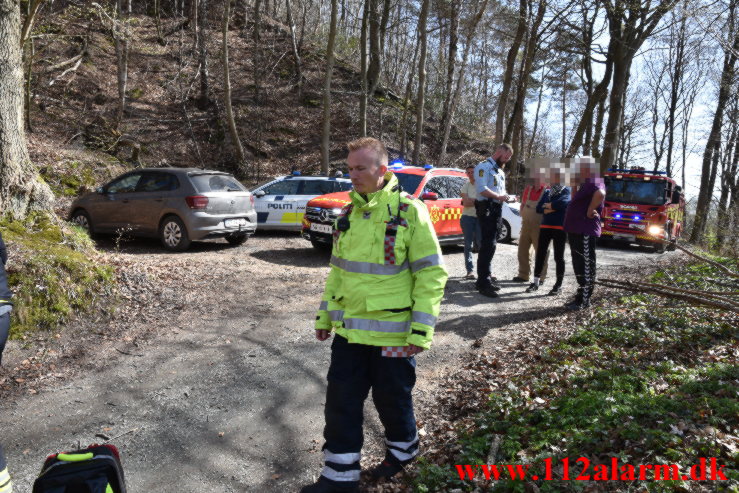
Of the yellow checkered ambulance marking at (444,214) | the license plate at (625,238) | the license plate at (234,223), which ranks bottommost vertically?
the license plate at (625,238)

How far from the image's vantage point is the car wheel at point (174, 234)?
31.2 feet

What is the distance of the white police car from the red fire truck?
8.78m

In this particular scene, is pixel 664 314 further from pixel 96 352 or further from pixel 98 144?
pixel 98 144

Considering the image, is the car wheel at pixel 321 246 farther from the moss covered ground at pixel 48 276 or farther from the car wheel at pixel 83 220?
the car wheel at pixel 83 220

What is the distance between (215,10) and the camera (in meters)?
29.2

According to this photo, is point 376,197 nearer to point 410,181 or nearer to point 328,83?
point 410,181

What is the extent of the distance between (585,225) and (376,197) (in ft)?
14.7

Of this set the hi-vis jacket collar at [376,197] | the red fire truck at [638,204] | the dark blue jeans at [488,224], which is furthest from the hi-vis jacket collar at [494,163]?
the red fire truck at [638,204]

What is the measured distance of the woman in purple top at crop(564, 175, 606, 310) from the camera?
6.25m

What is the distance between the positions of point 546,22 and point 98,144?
16365mm

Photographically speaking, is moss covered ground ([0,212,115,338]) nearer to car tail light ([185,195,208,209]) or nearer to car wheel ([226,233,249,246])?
car tail light ([185,195,208,209])

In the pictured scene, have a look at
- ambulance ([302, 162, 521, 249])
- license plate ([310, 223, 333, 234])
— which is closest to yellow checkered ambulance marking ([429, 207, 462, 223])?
ambulance ([302, 162, 521, 249])

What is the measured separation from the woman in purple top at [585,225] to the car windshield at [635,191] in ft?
33.5

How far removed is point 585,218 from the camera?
251 inches
